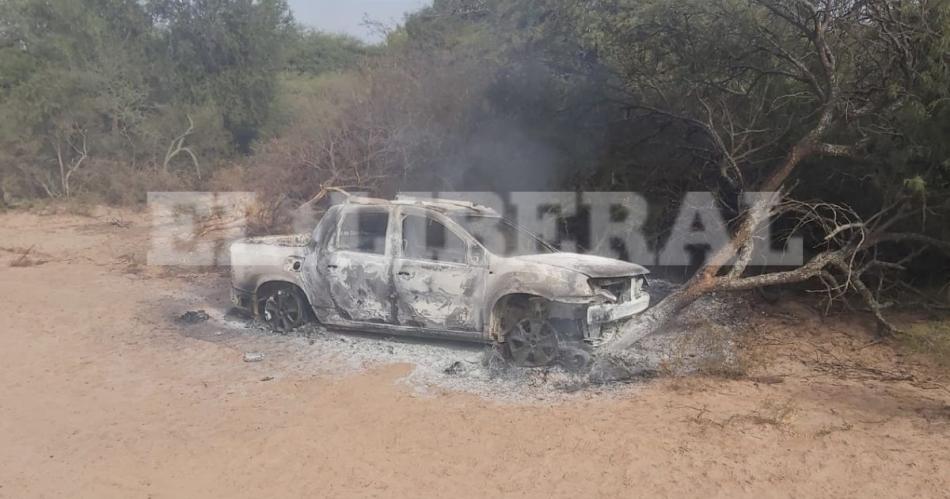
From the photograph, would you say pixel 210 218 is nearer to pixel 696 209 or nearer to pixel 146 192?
pixel 146 192

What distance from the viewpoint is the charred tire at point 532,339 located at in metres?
5.97

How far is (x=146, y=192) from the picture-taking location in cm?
1811

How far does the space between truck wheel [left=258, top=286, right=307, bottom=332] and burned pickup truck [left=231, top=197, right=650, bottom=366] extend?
1 centimetres

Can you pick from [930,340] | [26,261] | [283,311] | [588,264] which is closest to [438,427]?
[588,264]

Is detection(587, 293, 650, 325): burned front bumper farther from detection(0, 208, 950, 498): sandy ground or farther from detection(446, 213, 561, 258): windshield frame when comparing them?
detection(446, 213, 561, 258): windshield frame

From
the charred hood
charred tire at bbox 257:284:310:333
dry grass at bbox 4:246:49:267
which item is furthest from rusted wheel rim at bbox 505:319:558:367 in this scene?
dry grass at bbox 4:246:49:267

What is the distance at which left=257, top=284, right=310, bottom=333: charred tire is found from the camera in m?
7.25

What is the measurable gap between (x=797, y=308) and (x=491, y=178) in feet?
17.9

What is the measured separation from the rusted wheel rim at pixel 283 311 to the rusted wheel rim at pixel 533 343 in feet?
8.33

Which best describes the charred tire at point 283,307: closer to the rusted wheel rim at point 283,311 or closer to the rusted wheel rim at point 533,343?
the rusted wheel rim at point 283,311

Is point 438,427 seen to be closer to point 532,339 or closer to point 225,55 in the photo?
point 532,339

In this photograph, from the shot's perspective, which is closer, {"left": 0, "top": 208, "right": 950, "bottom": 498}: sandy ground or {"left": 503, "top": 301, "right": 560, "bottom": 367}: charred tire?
{"left": 0, "top": 208, "right": 950, "bottom": 498}: sandy ground

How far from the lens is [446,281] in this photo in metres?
6.23

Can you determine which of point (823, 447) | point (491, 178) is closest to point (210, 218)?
point (491, 178)
